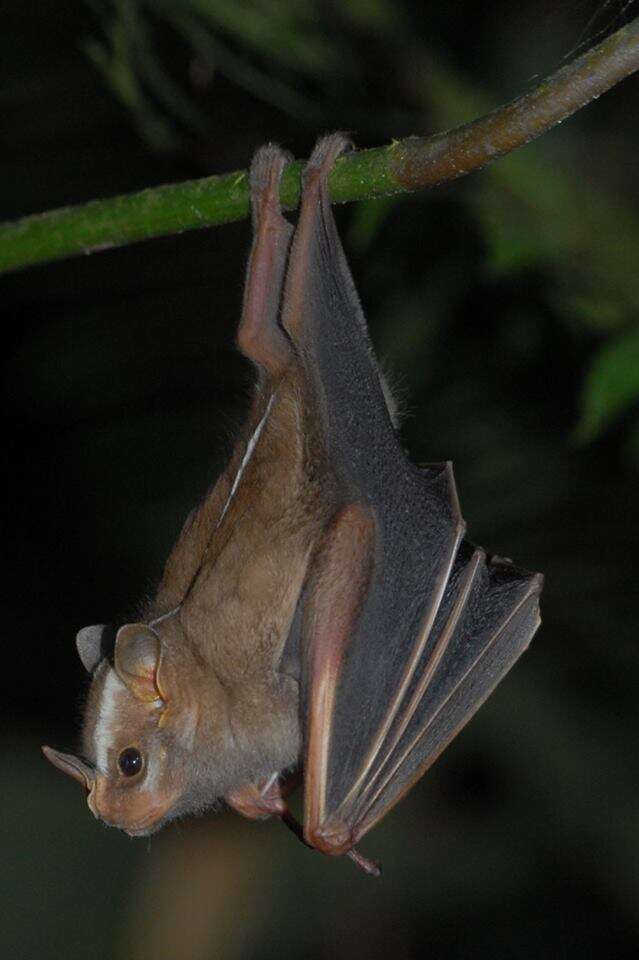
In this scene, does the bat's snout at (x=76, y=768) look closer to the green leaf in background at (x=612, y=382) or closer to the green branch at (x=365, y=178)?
the green branch at (x=365, y=178)

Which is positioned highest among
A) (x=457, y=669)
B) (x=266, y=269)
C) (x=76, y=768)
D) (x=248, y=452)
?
(x=266, y=269)

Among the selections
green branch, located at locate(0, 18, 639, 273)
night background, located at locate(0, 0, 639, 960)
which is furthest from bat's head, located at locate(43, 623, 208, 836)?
green branch, located at locate(0, 18, 639, 273)

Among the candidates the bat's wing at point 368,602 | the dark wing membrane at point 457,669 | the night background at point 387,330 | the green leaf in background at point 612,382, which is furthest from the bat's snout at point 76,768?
the green leaf in background at point 612,382

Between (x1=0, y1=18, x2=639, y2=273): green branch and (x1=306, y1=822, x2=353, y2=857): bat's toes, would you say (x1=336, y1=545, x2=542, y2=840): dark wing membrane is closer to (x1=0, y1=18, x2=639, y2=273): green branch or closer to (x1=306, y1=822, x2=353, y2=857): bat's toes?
(x1=306, y1=822, x2=353, y2=857): bat's toes

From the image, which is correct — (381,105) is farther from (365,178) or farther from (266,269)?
(365,178)

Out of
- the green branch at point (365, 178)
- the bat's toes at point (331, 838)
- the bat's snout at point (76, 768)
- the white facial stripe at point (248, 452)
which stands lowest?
the bat's toes at point (331, 838)

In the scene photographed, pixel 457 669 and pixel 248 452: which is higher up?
pixel 248 452

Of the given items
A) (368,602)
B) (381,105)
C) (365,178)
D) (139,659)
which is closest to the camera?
(365,178)

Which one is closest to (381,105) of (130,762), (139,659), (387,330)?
(387,330)
